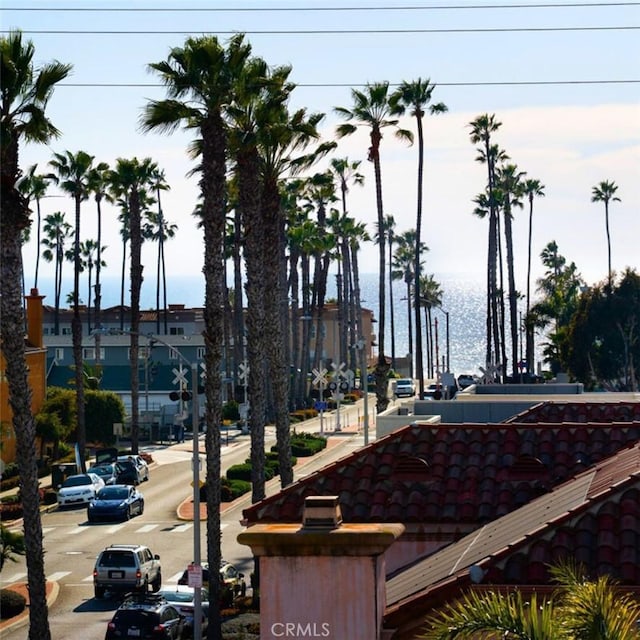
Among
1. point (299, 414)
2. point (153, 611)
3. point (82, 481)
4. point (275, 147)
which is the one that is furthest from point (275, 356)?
point (299, 414)

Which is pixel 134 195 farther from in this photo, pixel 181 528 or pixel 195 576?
pixel 195 576

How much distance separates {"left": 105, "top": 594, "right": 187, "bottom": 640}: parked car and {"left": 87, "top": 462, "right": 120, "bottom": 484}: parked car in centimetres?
2999

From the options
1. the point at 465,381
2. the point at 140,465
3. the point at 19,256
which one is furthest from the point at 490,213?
the point at 19,256

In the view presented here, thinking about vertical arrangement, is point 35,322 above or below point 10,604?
above

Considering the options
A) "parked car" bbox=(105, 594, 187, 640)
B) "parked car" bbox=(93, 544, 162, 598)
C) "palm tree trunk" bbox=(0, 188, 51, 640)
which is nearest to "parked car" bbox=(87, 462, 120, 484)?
"parked car" bbox=(93, 544, 162, 598)

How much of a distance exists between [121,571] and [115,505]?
1588cm

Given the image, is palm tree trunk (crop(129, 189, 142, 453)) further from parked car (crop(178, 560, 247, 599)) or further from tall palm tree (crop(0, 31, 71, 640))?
tall palm tree (crop(0, 31, 71, 640))

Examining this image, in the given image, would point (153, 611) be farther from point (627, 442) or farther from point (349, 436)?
point (349, 436)

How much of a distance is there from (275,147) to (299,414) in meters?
60.6

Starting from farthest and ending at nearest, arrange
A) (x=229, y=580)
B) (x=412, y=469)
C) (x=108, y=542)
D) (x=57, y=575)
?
1. (x=108, y=542)
2. (x=57, y=575)
3. (x=229, y=580)
4. (x=412, y=469)

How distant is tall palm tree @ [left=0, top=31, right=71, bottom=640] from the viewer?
29.0 m

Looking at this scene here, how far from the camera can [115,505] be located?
55781mm

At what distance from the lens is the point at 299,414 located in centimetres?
10156

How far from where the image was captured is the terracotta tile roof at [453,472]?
2373cm
